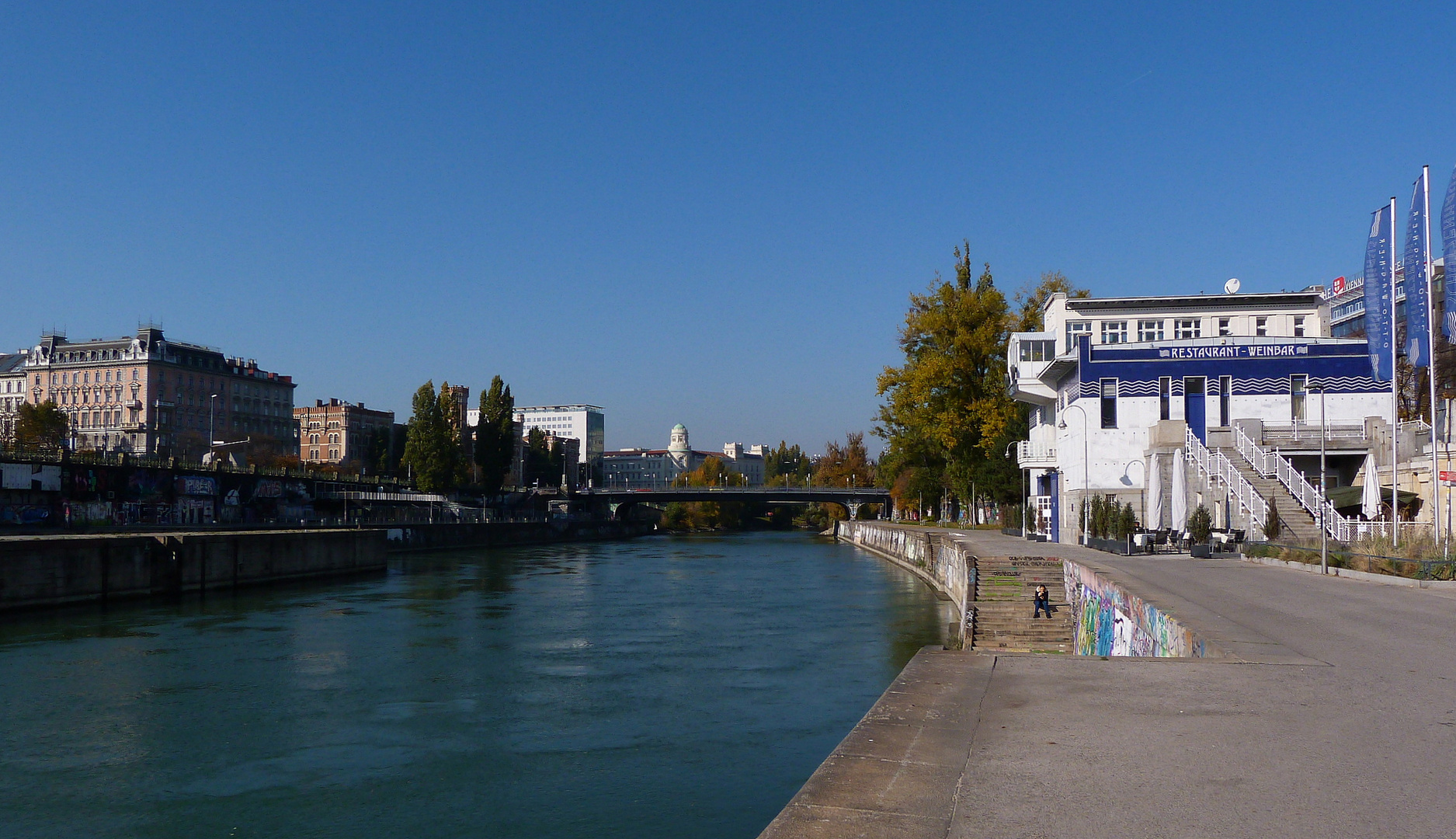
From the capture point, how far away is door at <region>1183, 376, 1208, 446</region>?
41094mm

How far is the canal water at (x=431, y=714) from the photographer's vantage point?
13.9 meters

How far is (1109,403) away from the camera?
137 feet

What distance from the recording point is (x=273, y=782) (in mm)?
15195

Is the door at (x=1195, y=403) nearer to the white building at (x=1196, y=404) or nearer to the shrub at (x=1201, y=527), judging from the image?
the white building at (x=1196, y=404)

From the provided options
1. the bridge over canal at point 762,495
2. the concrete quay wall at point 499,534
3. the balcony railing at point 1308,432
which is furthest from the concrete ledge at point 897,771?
the bridge over canal at point 762,495

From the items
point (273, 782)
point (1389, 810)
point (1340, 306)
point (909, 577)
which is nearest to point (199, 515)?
point (909, 577)

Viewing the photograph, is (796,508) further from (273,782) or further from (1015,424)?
(273,782)

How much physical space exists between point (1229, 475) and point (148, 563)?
4130 centimetres

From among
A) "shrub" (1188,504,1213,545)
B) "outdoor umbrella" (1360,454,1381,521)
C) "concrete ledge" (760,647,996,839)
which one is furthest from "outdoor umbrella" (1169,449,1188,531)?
"concrete ledge" (760,647,996,839)

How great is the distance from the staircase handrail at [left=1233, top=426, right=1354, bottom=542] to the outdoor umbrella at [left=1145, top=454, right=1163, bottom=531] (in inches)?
143

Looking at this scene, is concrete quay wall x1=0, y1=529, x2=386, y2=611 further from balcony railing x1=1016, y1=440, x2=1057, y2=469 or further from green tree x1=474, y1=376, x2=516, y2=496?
green tree x1=474, y1=376, x2=516, y2=496

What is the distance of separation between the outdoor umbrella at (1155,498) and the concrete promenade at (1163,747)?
72.2 feet

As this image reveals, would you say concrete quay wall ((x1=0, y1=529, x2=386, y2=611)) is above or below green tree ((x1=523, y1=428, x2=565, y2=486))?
below

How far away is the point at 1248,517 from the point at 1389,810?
30.8 metres
